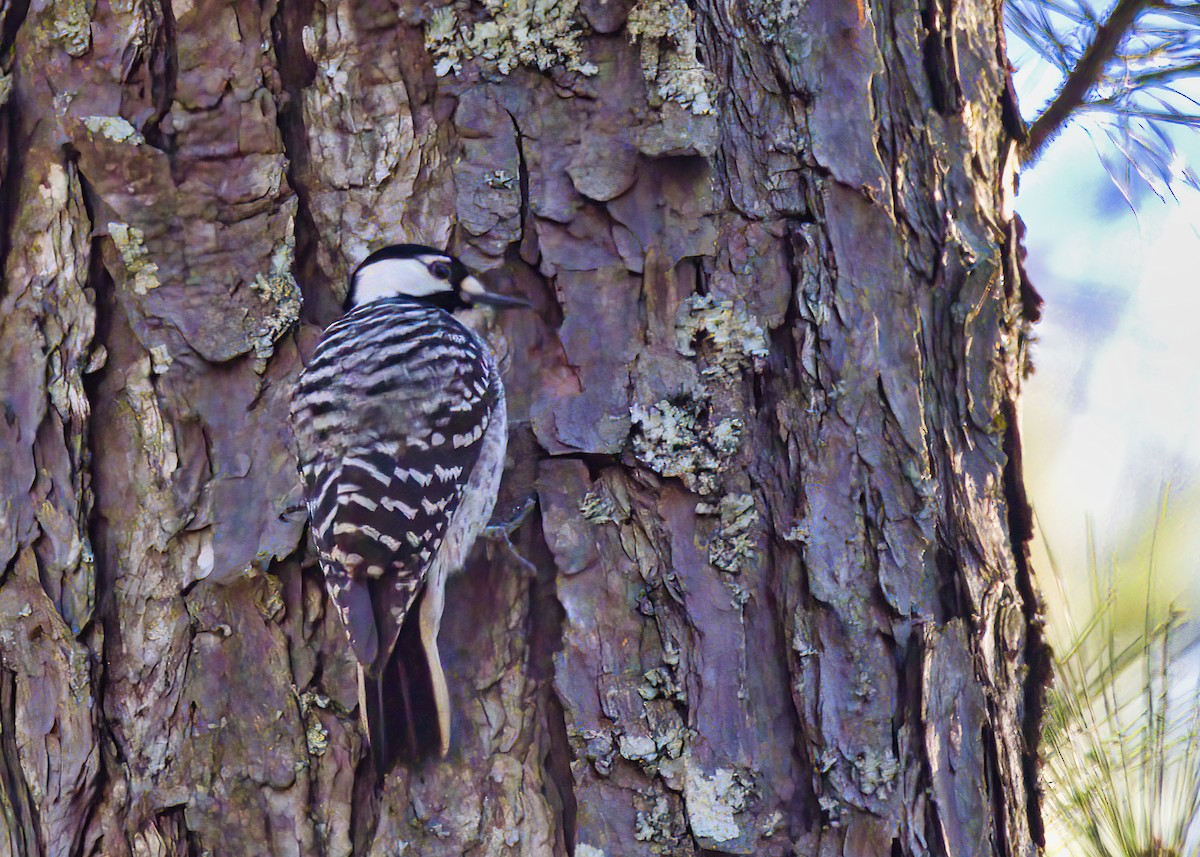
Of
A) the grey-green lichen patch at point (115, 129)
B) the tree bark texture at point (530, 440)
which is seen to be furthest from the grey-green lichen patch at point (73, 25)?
the grey-green lichen patch at point (115, 129)

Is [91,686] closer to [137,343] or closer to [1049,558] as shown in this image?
[137,343]

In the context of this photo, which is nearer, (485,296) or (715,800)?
(715,800)

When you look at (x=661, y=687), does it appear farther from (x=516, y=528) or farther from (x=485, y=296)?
(x=485, y=296)

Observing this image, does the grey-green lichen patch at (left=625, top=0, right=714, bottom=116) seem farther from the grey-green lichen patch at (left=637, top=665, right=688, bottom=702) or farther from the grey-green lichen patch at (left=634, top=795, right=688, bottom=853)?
the grey-green lichen patch at (left=634, top=795, right=688, bottom=853)

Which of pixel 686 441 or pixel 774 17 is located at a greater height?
pixel 774 17

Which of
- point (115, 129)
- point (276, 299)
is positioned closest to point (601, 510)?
point (276, 299)

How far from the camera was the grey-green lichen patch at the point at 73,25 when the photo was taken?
5.37 ft

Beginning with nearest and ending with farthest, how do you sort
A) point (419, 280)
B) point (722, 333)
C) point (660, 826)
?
1. point (660, 826)
2. point (722, 333)
3. point (419, 280)

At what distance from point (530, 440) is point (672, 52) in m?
0.65

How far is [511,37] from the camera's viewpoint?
5.28ft

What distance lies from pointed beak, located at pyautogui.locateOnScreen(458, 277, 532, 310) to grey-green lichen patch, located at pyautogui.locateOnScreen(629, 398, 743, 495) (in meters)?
0.27

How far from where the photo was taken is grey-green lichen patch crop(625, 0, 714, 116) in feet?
5.17

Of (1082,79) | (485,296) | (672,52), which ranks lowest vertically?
(485,296)

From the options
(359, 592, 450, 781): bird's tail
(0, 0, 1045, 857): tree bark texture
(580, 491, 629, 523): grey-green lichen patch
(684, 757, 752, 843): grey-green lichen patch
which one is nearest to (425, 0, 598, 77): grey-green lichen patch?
(0, 0, 1045, 857): tree bark texture
